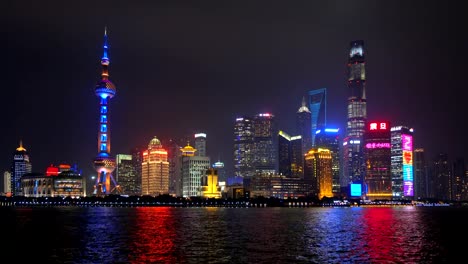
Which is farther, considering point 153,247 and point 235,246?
point 235,246

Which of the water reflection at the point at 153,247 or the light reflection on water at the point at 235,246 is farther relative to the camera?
the light reflection on water at the point at 235,246

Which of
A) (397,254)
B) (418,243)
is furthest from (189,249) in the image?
(418,243)

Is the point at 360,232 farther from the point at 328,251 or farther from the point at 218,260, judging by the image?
the point at 218,260

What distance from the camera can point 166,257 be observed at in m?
81.9

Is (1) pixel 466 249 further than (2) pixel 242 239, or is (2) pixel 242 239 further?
(2) pixel 242 239

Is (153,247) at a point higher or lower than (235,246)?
higher

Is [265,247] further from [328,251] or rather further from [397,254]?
[397,254]

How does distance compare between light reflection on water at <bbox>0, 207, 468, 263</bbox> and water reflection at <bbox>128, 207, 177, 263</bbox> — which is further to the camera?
light reflection on water at <bbox>0, 207, 468, 263</bbox>

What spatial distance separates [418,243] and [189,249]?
39.8 metres

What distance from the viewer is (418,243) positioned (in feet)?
339

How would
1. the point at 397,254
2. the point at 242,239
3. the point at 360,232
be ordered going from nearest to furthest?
1. the point at 397,254
2. the point at 242,239
3. the point at 360,232

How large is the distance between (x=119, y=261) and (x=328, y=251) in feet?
103

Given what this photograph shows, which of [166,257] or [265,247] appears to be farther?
[265,247]

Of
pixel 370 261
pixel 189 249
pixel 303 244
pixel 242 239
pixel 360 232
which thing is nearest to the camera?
pixel 370 261
